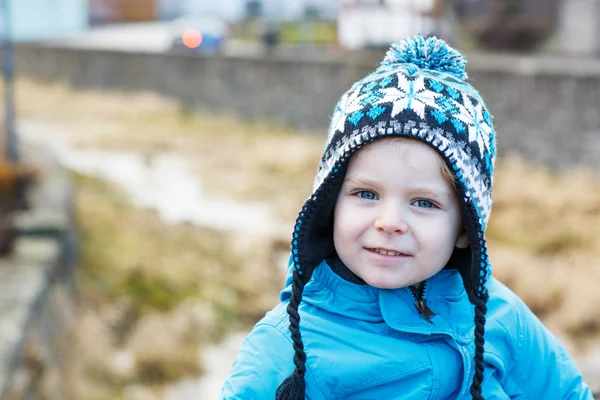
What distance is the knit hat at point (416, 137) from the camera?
71.0 inches

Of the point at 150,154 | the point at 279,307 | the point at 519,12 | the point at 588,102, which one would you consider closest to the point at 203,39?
the point at 519,12

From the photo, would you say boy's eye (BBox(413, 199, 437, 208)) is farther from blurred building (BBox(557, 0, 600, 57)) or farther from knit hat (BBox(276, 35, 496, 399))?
blurred building (BBox(557, 0, 600, 57))

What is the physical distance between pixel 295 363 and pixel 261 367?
3.5 inches

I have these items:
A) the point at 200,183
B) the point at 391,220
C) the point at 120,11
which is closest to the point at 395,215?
the point at 391,220

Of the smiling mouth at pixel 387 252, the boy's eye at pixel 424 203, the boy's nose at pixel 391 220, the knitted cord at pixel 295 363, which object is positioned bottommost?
the knitted cord at pixel 295 363

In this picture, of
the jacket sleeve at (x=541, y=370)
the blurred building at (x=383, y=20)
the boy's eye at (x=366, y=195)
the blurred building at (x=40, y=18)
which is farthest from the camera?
the blurred building at (x=383, y=20)

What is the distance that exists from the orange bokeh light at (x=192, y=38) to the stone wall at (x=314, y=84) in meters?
4.72

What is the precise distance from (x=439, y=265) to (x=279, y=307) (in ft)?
1.27

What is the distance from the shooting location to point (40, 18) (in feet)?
23.6

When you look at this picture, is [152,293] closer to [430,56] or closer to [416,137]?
[430,56]

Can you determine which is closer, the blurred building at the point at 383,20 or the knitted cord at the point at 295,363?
the knitted cord at the point at 295,363

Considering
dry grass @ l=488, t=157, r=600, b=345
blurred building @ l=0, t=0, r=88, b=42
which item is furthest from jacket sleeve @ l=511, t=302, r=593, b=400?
blurred building @ l=0, t=0, r=88, b=42

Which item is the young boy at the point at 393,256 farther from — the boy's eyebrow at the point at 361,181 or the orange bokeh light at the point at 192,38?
the orange bokeh light at the point at 192,38

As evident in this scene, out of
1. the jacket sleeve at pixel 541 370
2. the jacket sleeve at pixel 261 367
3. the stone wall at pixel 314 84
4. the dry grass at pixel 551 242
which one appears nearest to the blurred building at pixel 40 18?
the dry grass at pixel 551 242
